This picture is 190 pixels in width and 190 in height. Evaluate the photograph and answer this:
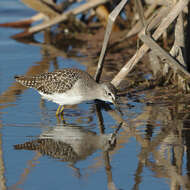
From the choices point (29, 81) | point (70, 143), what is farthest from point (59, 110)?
point (70, 143)

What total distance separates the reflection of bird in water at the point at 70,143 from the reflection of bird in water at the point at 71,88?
2.57 feet

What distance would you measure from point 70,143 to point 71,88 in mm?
1654

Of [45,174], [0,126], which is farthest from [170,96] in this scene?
[45,174]

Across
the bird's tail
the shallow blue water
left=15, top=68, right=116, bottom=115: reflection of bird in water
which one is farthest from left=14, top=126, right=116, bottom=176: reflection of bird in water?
the bird's tail

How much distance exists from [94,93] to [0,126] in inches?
73.6

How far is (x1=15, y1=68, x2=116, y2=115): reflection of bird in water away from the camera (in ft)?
30.8

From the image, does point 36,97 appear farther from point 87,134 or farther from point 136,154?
point 136,154

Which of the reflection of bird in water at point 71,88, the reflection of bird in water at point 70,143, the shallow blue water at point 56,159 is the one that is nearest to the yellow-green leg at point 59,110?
the reflection of bird in water at point 71,88

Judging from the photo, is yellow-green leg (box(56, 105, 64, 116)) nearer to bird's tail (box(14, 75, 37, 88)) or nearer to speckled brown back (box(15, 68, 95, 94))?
speckled brown back (box(15, 68, 95, 94))

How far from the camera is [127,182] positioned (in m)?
6.58

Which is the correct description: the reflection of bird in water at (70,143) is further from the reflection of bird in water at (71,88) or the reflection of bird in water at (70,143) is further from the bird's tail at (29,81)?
the bird's tail at (29,81)

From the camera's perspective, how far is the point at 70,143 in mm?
8070

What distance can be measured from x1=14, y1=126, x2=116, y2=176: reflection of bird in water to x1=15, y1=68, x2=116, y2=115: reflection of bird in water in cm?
78

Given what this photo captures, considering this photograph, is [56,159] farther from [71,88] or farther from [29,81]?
[29,81]
